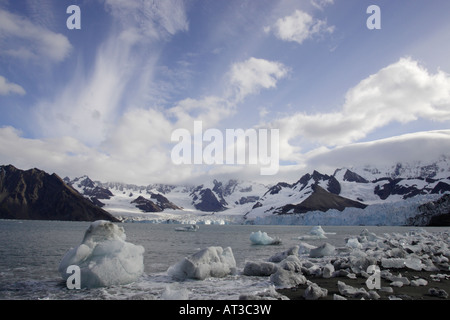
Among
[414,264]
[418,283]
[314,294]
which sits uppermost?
[314,294]

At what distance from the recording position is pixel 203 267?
50.3 ft

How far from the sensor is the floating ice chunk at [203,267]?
15.2 m

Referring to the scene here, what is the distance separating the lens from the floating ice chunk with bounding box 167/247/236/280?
49.7ft

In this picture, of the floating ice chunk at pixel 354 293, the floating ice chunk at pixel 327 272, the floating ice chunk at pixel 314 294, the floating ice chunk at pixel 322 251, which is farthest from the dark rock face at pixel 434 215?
the floating ice chunk at pixel 314 294

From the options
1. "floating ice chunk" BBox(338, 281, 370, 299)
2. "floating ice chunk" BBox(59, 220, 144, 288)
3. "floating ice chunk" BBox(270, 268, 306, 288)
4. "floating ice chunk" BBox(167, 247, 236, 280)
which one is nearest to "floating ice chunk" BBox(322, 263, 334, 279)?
"floating ice chunk" BBox(270, 268, 306, 288)

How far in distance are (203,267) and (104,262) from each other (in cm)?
485

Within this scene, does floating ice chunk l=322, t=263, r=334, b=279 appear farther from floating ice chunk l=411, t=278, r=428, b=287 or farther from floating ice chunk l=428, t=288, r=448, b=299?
floating ice chunk l=428, t=288, r=448, b=299

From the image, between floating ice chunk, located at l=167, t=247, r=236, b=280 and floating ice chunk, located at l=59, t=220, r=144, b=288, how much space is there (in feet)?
6.47

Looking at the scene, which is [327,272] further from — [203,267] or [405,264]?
[203,267]

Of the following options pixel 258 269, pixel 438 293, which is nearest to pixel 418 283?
pixel 438 293

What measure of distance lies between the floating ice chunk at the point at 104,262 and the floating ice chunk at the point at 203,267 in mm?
1971
